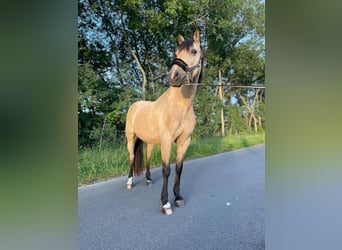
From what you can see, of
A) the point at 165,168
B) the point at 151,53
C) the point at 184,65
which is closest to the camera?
the point at 184,65

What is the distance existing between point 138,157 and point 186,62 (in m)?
0.47

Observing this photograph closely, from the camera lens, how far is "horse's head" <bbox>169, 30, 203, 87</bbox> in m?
0.86

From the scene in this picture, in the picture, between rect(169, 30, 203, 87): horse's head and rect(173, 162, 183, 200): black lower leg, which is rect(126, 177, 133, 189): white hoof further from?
rect(169, 30, 203, 87): horse's head

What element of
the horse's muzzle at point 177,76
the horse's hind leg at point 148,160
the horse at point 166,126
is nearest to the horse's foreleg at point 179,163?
the horse at point 166,126

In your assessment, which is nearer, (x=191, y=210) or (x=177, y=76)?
(x=177, y=76)

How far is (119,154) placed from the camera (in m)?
1.03

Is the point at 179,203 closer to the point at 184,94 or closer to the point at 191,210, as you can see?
the point at 191,210

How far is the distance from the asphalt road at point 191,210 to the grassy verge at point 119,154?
0.09 feet

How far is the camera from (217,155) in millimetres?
1078

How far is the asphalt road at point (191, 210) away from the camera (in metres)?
0.81

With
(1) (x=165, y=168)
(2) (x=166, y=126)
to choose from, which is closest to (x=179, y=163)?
(1) (x=165, y=168)

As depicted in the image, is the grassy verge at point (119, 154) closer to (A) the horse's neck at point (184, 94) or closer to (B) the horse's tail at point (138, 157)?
(B) the horse's tail at point (138, 157)

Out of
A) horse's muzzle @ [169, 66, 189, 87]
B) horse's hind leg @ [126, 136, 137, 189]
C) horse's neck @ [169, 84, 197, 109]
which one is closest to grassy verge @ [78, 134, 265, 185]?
horse's hind leg @ [126, 136, 137, 189]
